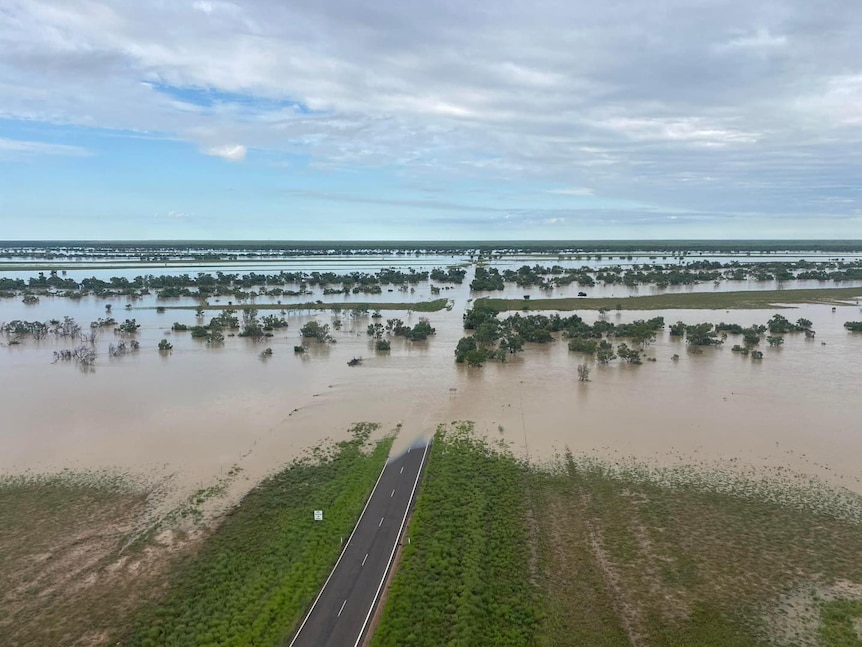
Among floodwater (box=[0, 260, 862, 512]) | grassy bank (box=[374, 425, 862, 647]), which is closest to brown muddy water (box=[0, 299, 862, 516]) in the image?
floodwater (box=[0, 260, 862, 512])

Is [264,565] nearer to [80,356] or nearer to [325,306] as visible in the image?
[80,356]

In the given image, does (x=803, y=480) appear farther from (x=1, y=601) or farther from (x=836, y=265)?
(x=836, y=265)

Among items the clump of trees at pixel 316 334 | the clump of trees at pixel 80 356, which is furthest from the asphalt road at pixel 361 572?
the clump of trees at pixel 80 356

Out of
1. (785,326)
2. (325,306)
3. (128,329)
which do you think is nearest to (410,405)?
(128,329)

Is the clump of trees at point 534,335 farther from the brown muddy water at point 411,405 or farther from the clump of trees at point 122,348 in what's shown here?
the clump of trees at point 122,348

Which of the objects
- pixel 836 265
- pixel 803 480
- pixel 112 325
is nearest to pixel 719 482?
pixel 803 480
